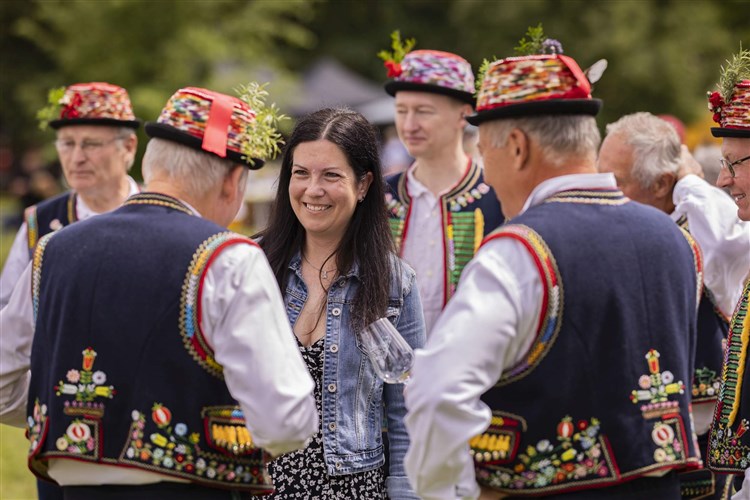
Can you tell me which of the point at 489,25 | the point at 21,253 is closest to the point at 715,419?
the point at 21,253

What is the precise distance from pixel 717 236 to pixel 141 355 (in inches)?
105

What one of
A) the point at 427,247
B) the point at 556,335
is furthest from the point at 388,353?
the point at 427,247

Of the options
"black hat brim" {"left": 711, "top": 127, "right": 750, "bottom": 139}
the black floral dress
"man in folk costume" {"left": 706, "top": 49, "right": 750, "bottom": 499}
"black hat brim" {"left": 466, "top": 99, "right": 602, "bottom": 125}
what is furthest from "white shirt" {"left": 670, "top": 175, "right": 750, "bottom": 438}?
"black hat brim" {"left": 466, "top": 99, "right": 602, "bottom": 125}

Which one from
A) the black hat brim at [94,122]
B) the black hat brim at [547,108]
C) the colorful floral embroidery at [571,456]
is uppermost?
the black hat brim at [94,122]

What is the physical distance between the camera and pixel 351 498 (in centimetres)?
349

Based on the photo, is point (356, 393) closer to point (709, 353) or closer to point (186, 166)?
point (186, 166)

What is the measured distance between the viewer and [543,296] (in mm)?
2773

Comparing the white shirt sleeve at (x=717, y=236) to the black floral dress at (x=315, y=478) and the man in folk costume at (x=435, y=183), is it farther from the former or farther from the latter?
the black floral dress at (x=315, y=478)

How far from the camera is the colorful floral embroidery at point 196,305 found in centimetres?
287

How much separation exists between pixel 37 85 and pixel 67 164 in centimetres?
1439

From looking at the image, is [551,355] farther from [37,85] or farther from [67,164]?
[37,85]

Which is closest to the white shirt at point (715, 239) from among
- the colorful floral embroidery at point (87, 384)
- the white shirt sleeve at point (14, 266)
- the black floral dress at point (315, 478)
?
the black floral dress at point (315, 478)

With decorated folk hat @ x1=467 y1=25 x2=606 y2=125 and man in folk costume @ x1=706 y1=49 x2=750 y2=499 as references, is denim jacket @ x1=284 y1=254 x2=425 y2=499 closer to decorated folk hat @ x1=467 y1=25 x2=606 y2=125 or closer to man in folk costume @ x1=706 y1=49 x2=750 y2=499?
decorated folk hat @ x1=467 y1=25 x2=606 y2=125

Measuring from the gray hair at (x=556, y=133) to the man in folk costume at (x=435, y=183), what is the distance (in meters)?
2.55
